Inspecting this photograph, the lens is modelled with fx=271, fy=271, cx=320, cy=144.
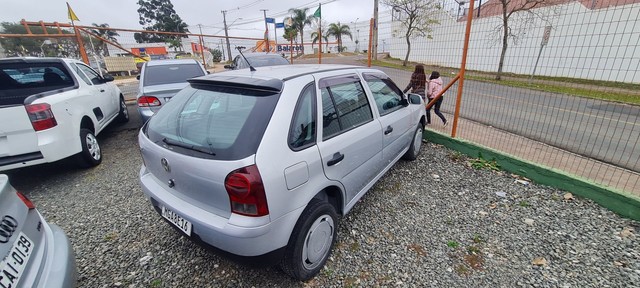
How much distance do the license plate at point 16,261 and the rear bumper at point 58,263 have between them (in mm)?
118

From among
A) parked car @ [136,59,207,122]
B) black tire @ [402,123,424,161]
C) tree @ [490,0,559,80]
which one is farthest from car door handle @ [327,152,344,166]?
tree @ [490,0,559,80]

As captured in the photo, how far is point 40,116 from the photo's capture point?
3266 millimetres

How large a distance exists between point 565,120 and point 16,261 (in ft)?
32.0

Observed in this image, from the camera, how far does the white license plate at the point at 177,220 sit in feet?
6.19

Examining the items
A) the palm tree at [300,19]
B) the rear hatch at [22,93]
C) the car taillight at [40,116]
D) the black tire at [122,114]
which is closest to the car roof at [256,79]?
the car taillight at [40,116]

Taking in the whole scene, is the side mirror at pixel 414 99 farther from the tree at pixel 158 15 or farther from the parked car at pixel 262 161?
the tree at pixel 158 15

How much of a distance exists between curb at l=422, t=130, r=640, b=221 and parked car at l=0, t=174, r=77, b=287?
469 cm

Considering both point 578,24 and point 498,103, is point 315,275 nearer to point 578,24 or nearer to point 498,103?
point 578,24

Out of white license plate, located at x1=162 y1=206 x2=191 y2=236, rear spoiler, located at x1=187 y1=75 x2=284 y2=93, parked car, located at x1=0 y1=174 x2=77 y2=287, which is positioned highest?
rear spoiler, located at x1=187 y1=75 x2=284 y2=93

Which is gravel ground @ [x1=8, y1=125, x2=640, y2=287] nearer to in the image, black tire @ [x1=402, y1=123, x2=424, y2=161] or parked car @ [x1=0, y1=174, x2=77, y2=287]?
black tire @ [x1=402, y1=123, x2=424, y2=161]

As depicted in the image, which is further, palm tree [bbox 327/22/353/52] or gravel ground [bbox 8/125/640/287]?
palm tree [bbox 327/22/353/52]

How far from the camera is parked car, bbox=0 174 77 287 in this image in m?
1.25

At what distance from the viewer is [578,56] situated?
4191 millimetres

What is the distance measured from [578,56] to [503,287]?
4.15 m
